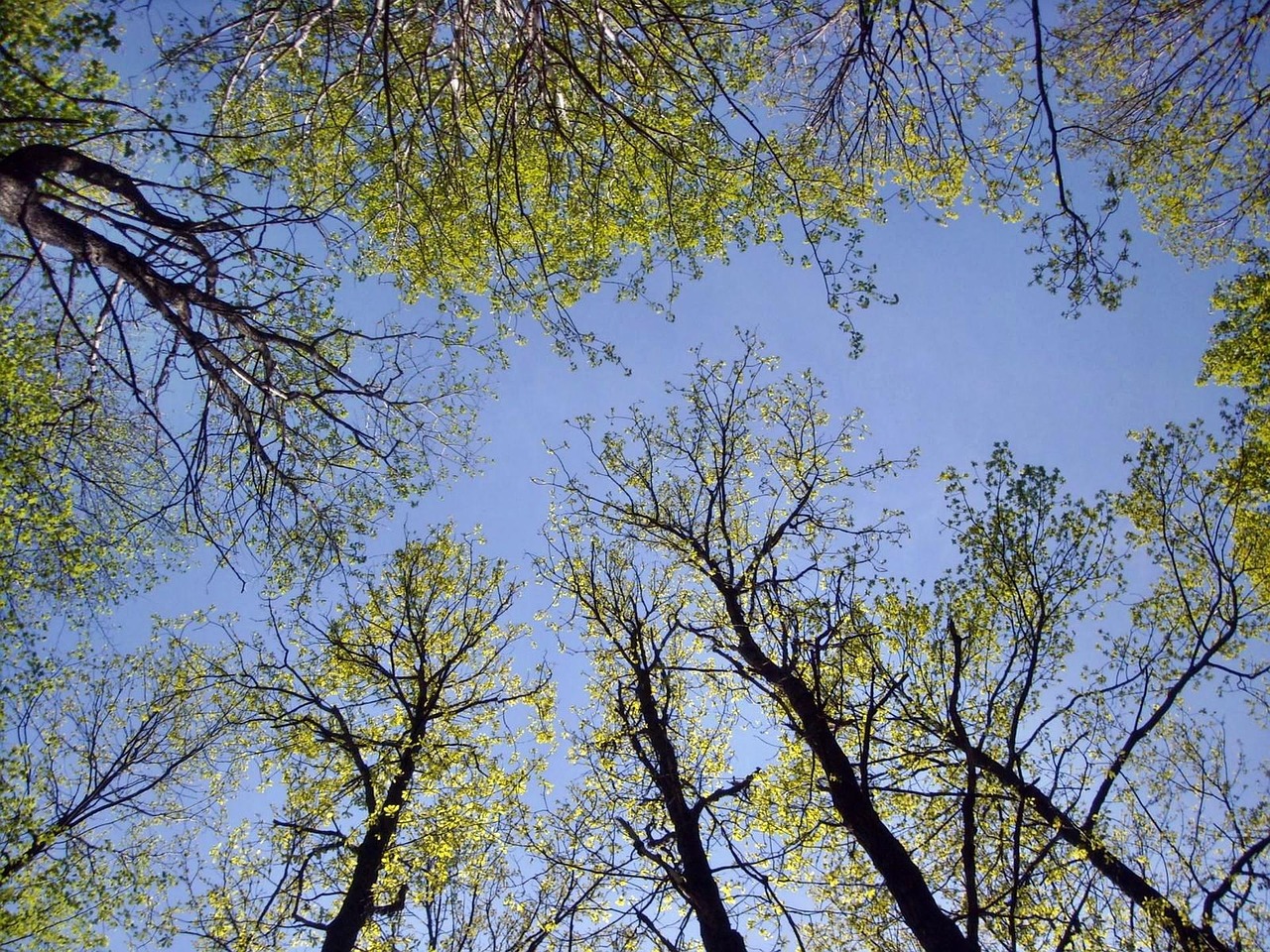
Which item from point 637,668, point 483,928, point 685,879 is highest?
point 637,668

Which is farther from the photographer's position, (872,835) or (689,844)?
(689,844)

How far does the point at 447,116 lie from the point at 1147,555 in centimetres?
1408

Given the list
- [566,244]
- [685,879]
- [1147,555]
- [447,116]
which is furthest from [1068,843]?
[447,116]

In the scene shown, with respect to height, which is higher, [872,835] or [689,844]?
[689,844]

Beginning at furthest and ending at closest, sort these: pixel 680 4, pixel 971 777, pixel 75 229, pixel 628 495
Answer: pixel 628 495, pixel 680 4, pixel 75 229, pixel 971 777

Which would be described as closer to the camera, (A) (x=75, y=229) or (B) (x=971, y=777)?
(B) (x=971, y=777)

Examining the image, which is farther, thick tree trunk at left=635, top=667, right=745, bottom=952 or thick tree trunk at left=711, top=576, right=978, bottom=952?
thick tree trunk at left=635, top=667, right=745, bottom=952

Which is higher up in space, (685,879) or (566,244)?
(566,244)

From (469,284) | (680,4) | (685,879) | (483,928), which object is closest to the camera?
(685,879)

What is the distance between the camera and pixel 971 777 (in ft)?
13.2

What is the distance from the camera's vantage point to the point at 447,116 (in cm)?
805

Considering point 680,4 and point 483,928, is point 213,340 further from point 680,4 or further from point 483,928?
point 483,928

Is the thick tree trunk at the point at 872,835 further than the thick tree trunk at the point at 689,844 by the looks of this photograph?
No

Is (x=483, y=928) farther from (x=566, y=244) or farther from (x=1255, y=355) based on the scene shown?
(x=1255, y=355)
